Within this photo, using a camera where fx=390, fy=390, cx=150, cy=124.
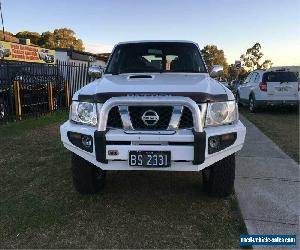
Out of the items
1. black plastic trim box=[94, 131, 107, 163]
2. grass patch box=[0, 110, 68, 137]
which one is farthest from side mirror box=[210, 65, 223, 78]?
grass patch box=[0, 110, 68, 137]

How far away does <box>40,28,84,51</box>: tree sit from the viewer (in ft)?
217

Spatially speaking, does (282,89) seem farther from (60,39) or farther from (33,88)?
(60,39)

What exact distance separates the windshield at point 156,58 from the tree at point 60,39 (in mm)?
61712

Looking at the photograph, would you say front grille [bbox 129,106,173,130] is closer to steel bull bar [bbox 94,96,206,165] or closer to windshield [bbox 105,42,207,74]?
steel bull bar [bbox 94,96,206,165]

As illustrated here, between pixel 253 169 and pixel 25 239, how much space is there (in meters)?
3.59

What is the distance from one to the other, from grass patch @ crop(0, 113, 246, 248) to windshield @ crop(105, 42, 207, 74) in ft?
4.84

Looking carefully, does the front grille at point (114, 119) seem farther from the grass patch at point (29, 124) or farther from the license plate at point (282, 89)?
the license plate at point (282, 89)

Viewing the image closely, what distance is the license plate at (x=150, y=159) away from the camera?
3.66m

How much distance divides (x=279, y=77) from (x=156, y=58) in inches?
373

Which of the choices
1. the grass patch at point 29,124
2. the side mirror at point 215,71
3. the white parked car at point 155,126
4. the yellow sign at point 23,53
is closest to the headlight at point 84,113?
the white parked car at point 155,126

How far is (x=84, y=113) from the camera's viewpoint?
3996 millimetres

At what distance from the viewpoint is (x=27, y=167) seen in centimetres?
601

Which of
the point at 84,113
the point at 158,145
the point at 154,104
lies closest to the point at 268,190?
the point at 158,145

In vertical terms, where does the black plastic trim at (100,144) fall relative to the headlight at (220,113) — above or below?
below
